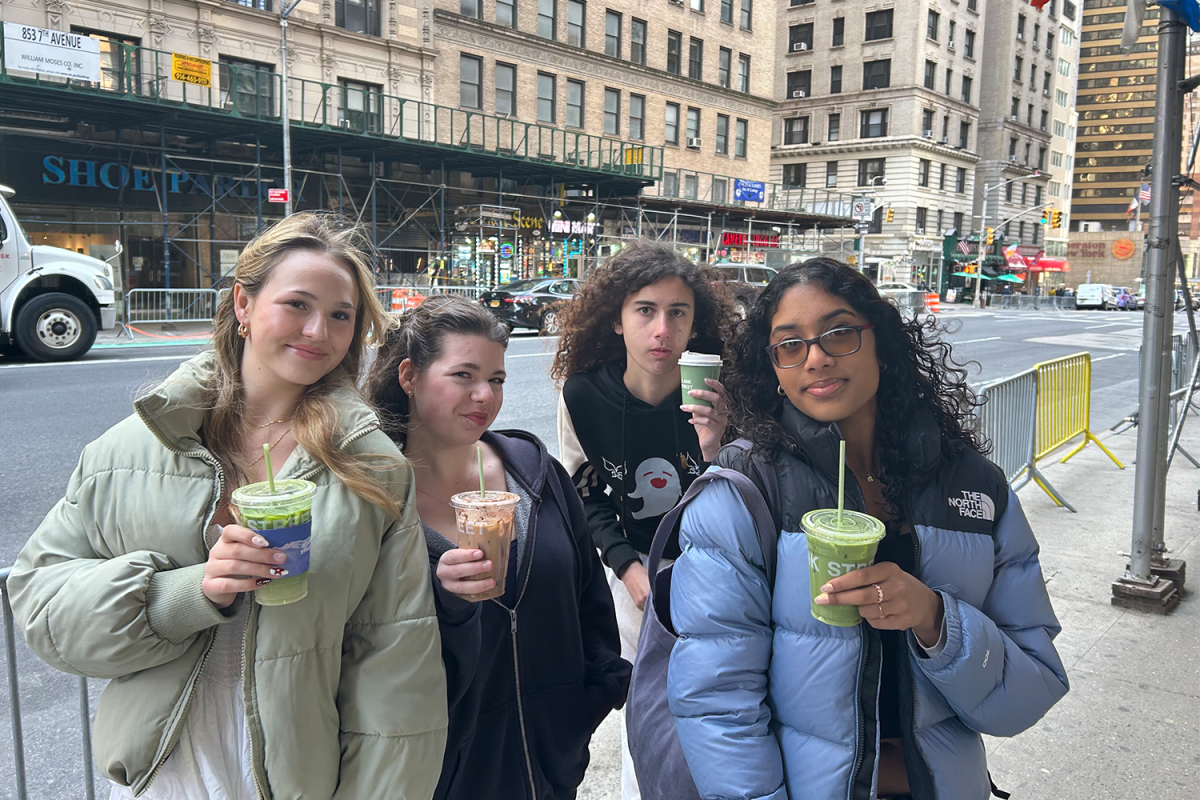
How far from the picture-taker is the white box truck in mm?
12289

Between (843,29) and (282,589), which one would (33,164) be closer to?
(282,589)

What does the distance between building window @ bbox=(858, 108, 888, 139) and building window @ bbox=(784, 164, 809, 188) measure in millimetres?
4516

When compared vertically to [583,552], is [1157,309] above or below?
above

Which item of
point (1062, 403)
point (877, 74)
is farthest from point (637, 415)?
point (877, 74)

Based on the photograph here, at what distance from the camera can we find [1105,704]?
12.3 feet

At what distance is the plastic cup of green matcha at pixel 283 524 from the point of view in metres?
1.59

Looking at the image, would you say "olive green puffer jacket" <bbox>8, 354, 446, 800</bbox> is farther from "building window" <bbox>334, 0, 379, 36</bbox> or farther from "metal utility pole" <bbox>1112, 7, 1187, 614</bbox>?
"building window" <bbox>334, 0, 379, 36</bbox>

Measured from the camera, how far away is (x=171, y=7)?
2238 centimetres

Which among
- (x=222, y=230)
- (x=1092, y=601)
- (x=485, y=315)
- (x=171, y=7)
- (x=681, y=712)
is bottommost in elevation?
(x=1092, y=601)

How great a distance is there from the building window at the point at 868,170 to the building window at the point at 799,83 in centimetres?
662

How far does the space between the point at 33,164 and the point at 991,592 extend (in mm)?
24440

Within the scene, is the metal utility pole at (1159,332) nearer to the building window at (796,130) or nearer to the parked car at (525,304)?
the parked car at (525,304)

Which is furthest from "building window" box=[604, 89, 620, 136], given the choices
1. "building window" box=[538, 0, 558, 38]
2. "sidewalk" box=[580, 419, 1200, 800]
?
"sidewalk" box=[580, 419, 1200, 800]

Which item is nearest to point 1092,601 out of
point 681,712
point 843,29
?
point 681,712
